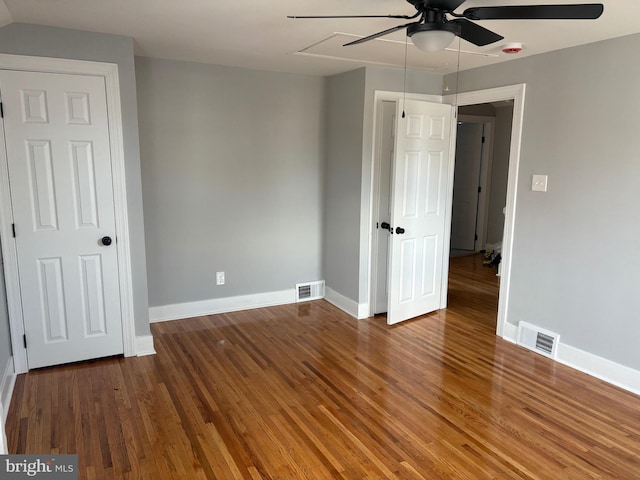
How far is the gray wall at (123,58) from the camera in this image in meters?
2.98

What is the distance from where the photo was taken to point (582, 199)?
3.37m

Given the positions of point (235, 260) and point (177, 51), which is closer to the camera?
point (177, 51)

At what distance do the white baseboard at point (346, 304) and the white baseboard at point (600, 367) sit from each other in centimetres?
172

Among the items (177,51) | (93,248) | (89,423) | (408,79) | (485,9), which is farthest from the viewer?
(408,79)

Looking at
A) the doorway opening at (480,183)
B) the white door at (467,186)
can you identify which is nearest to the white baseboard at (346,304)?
the doorway opening at (480,183)

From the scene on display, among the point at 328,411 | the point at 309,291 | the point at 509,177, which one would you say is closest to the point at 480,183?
the point at 509,177

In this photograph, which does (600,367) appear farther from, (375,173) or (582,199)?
(375,173)

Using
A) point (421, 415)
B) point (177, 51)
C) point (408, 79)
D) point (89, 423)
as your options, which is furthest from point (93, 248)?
point (408, 79)

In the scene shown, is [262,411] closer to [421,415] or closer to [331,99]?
[421,415]

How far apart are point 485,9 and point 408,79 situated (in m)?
2.51

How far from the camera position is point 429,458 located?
2.45 meters

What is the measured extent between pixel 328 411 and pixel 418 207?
220 cm

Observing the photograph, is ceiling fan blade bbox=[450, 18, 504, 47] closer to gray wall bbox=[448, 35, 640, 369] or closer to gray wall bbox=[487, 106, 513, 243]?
gray wall bbox=[448, 35, 640, 369]

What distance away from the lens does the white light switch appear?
142 inches
